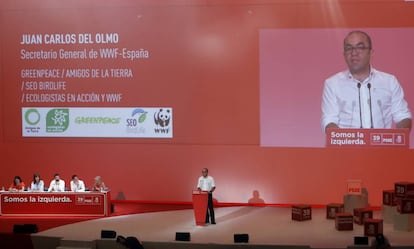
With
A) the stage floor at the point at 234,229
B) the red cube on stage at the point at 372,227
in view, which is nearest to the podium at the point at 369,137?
the stage floor at the point at 234,229

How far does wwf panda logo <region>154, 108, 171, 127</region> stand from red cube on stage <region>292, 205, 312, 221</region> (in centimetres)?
298

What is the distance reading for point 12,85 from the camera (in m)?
12.8

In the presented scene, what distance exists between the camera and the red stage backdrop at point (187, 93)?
11.8 metres

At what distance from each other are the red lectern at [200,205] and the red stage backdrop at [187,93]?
203 centimetres

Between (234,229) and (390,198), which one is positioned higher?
(390,198)

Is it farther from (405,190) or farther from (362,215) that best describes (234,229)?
(405,190)

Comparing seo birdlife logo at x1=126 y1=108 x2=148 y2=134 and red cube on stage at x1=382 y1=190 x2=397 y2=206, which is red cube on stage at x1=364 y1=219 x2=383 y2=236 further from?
seo birdlife logo at x1=126 y1=108 x2=148 y2=134

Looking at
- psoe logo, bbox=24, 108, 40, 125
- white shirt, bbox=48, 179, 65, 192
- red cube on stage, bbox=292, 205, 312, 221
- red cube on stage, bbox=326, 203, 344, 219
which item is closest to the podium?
red cube on stage, bbox=326, 203, 344, 219

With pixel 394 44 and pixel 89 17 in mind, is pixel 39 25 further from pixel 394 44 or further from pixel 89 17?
pixel 394 44

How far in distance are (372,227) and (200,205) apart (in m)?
2.59

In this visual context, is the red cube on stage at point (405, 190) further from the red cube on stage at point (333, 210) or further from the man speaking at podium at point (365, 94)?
the man speaking at podium at point (365, 94)

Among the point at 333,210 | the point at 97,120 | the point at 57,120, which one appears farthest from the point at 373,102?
the point at 57,120

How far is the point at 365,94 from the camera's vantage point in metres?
11.6

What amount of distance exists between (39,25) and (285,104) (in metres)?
4.79
